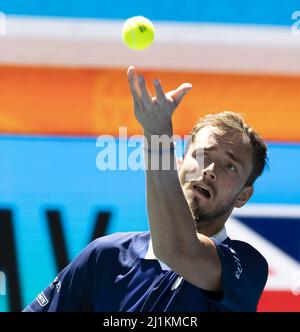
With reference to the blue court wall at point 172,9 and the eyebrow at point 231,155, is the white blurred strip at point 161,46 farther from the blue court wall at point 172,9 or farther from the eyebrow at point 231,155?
the eyebrow at point 231,155

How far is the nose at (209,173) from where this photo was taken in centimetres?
222

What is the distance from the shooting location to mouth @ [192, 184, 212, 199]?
7.23ft

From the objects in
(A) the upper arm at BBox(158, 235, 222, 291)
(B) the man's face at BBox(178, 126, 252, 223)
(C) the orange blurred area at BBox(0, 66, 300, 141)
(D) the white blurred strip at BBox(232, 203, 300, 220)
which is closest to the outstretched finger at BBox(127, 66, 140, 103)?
(A) the upper arm at BBox(158, 235, 222, 291)

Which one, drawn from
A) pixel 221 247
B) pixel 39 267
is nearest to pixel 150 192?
pixel 221 247

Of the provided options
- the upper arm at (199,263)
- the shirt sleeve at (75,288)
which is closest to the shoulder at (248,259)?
the upper arm at (199,263)

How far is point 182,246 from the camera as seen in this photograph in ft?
6.15

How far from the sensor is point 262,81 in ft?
11.5

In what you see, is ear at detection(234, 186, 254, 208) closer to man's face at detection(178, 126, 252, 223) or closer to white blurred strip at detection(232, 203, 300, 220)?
man's face at detection(178, 126, 252, 223)

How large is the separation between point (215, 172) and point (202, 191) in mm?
75

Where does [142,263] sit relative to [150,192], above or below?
below

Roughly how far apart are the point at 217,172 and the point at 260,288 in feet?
1.22

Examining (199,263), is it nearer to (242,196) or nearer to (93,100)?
(242,196)

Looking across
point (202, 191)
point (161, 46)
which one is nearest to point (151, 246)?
point (202, 191)

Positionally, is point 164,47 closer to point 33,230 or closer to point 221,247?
point 33,230
